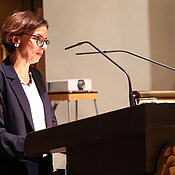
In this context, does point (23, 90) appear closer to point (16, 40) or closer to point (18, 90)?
point (18, 90)

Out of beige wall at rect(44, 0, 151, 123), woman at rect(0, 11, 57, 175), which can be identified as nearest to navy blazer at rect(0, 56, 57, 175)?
woman at rect(0, 11, 57, 175)

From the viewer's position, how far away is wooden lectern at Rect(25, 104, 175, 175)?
0.69 m

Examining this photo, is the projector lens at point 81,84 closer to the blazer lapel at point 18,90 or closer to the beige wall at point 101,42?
the beige wall at point 101,42

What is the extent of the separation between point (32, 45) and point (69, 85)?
2193 millimetres

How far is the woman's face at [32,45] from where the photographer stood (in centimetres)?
162

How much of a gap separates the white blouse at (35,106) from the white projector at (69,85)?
2119 millimetres

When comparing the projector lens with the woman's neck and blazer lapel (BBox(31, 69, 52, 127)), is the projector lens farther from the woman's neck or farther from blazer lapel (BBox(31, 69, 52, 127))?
the woman's neck

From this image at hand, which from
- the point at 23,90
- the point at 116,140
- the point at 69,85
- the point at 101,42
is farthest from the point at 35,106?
the point at 101,42

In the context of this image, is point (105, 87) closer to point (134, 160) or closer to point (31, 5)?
point (31, 5)

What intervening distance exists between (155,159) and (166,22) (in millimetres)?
3822

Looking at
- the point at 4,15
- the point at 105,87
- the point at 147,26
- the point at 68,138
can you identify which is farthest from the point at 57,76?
the point at 68,138

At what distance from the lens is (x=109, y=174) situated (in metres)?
0.81

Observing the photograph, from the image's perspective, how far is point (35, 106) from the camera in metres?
1.61

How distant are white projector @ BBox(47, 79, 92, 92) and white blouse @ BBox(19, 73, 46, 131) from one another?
2119mm
